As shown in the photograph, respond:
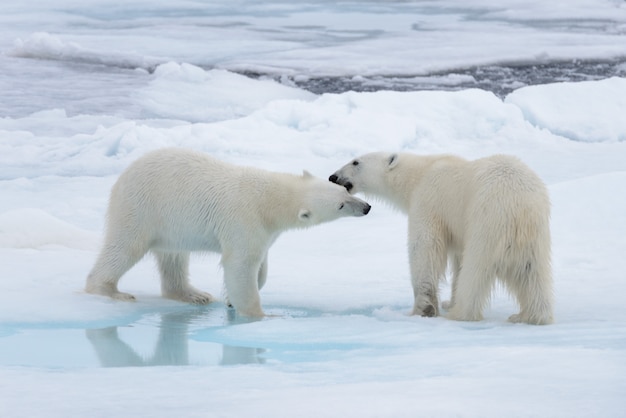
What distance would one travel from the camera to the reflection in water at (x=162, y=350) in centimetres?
369

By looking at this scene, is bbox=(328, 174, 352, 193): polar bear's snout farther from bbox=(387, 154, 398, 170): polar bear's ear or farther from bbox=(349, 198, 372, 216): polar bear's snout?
bbox=(349, 198, 372, 216): polar bear's snout

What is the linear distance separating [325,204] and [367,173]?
0.39 metres

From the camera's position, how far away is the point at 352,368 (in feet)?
10.9

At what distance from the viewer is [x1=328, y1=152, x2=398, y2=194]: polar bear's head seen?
5.01 meters

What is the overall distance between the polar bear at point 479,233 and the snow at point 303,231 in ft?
0.57

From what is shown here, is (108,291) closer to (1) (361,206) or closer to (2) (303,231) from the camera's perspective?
(1) (361,206)

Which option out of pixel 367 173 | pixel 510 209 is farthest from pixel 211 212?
pixel 510 209

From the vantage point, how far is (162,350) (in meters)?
3.94

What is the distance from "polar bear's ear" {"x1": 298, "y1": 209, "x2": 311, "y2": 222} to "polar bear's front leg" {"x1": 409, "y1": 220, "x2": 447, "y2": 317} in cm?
58

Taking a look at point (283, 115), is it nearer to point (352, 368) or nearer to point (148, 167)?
point (148, 167)

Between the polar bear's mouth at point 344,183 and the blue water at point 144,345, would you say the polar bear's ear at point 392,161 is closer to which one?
the polar bear's mouth at point 344,183

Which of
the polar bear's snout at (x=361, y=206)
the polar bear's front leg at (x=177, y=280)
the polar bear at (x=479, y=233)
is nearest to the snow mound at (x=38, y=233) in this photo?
the polar bear's front leg at (x=177, y=280)

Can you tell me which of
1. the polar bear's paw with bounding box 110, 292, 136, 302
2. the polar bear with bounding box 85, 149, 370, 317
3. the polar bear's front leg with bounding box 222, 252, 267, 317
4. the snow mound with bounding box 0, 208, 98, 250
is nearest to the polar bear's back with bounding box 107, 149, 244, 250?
the polar bear with bounding box 85, 149, 370, 317

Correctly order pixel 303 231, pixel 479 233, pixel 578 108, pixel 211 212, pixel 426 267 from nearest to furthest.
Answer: pixel 479 233 < pixel 426 267 < pixel 211 212 < pixel 303 231 < pixel 578 108
